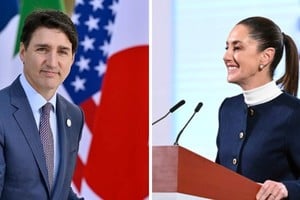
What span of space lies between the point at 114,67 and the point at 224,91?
0.68 m

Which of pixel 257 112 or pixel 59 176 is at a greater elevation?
pixel 257 112

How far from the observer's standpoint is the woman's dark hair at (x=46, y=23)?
10.8 ft

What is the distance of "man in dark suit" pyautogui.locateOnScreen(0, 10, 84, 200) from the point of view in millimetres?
3043

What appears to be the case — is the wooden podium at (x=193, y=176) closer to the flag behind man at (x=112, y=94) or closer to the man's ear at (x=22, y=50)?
the flag behind man at (x=112, y=94)

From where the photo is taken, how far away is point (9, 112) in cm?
311

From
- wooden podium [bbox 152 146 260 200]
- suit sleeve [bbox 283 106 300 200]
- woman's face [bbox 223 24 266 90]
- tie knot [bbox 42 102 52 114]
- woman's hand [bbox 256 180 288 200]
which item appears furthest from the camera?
tie knot [bbox 42 102 52 114]

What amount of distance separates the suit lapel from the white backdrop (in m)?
0.66

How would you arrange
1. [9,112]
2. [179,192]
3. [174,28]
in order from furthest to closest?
[174,28] → [9,112] → [179,192]

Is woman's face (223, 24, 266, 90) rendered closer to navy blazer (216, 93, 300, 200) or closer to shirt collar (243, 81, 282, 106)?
shirt collar (243, 81, 282, 106)

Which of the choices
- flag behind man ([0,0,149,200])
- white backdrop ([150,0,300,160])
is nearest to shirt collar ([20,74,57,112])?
flag behind man ([0,0,149,200])

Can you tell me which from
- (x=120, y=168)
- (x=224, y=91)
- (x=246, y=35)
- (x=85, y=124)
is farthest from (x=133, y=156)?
(x=246, y=35)

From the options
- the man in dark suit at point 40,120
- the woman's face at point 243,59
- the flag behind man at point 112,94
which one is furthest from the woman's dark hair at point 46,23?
the woman's face at point 243,59

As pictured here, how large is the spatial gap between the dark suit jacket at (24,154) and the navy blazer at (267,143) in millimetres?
850

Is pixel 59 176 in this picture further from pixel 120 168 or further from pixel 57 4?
pixel 57 4
